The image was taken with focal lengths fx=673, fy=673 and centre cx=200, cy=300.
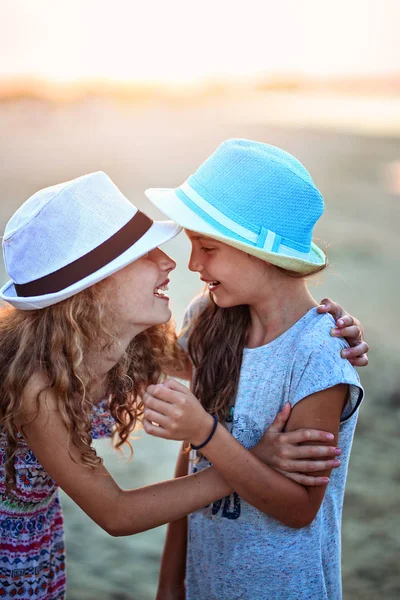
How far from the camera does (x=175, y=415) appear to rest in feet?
6.62

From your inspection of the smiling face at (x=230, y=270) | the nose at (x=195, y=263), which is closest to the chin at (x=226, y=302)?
the smiling face at (x=230, y=270)

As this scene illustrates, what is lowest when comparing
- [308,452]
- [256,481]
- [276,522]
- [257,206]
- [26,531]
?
[26,531]

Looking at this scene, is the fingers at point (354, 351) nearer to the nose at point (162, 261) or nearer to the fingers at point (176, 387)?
the fingers at point (176, 387)

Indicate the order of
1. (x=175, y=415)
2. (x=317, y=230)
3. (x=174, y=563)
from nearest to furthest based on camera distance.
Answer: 1. (x=175, y=415)
2. (x=174, y=563)
3. (x=317, y=230)

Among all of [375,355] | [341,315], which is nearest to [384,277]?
[375,355]

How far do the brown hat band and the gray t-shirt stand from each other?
1.94 ft

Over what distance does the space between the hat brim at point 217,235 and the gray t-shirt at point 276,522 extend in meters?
0.17

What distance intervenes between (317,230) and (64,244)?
433 inches

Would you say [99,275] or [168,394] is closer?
[168,394]

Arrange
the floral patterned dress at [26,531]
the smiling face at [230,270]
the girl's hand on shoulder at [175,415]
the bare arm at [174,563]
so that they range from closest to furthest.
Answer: the girl's hand on shoulder at [175,415], the smiling face at [230,270], the floral patterned dress at [26,531], the bare arm at [174,563]

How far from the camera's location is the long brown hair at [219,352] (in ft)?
7.73

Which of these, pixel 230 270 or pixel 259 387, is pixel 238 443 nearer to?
pixel 259 387

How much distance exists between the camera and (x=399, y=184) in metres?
16.5

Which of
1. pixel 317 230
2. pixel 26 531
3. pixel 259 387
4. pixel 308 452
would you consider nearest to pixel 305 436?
pixel 308 452
